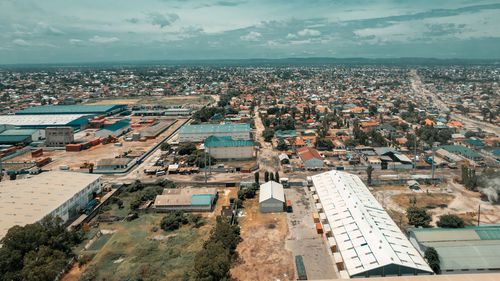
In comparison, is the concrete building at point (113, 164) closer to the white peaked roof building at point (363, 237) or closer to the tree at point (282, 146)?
the tree at point (282, 146)

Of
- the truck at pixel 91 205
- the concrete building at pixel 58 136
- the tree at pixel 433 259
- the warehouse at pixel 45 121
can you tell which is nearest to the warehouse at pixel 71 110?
the warehouse at pixel 45 121

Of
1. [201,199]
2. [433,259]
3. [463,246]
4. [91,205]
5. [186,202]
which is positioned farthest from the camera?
[91,205]

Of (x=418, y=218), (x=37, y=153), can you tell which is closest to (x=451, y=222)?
(x=418, y=218)

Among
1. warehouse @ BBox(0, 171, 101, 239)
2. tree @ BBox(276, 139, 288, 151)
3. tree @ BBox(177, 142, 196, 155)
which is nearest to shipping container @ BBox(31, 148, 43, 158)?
warehouse @ BBox(0, 171, 101, 239)

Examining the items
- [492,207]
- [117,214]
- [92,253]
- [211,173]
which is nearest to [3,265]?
[92,253]

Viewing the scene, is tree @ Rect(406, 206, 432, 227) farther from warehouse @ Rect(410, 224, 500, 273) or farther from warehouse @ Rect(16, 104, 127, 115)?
warehouse @ Rect(16, 104, 127, 115)

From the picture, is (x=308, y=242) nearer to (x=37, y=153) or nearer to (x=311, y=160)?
(x=311, y=160)

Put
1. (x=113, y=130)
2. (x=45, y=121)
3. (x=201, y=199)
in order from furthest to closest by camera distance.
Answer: (x=45, y=121), (x=113, y=130), (x=201, y=199)
